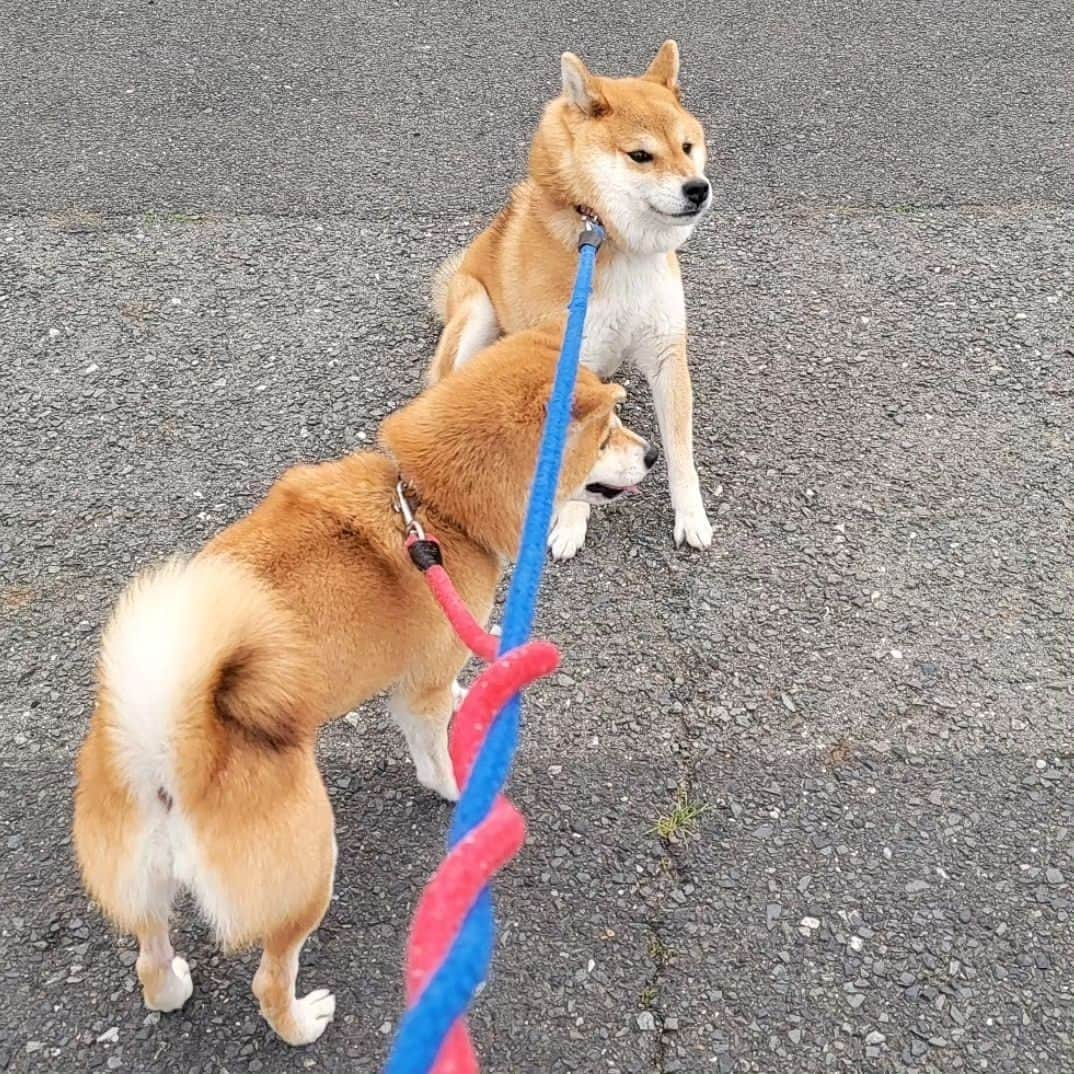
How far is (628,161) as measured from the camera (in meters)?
3.21

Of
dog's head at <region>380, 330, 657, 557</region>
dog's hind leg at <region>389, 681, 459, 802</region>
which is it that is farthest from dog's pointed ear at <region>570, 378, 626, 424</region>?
dog's hind leg at <region>389, 681, 459, 802</region>

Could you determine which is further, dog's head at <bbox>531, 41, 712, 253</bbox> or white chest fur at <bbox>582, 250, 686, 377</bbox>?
white chest fur at <bbox>582, 250, 686, 377</bbox>

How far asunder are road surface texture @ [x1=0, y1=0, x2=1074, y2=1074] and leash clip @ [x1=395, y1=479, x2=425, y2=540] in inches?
33.6

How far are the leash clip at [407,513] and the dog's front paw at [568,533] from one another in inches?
41.2

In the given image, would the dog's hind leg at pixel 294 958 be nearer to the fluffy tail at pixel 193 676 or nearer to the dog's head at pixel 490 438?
the fluffy tail at pixel 193 676

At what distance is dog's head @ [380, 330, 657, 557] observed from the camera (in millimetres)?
2307

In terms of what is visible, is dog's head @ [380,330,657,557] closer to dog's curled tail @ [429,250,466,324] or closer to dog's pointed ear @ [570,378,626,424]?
dog's pointed ear @ [570,378,626,424]

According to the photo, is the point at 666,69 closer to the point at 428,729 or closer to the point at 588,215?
the point at 588,215

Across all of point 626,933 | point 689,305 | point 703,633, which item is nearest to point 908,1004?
A: point 626,933

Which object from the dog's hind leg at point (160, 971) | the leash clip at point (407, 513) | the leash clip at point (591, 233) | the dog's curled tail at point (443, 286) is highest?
the leash clip at point (591, 233)

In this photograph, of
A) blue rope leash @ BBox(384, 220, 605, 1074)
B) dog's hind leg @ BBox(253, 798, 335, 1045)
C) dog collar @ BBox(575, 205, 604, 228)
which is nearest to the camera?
blue rope leash @ BBox(384, 220, 605, 1074)

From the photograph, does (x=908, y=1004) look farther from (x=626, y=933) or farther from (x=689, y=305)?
(x=689, y=305)

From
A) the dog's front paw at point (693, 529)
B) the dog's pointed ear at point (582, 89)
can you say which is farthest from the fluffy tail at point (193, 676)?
the dog's pointed ear at point (582, 89)

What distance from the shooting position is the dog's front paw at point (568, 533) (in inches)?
131
